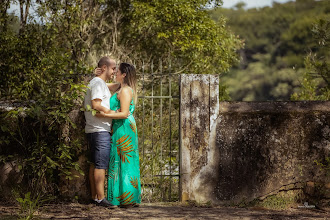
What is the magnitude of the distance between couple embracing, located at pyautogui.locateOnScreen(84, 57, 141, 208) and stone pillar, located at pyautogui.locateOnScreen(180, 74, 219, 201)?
2.18 ft

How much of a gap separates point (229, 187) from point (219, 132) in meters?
0.67

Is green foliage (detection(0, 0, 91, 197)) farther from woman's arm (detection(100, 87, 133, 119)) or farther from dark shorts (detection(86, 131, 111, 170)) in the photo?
woman's arm (detection(100, 87, 133, 119))

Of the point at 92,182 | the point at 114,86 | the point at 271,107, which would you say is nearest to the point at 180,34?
the point at 271,107

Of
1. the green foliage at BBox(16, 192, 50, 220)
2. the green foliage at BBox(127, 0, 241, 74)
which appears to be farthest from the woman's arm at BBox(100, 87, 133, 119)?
the green foliage at BBox(127, 0, 241, 74)

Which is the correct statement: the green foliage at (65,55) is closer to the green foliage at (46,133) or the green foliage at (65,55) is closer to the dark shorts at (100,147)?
the green foliage at (46,133)

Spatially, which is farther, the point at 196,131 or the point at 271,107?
the point at 271,107

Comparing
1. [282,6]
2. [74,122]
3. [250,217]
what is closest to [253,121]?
[250,217]

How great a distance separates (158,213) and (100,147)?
0.93 meters

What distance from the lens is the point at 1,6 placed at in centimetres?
912

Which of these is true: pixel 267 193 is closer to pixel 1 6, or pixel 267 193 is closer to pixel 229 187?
pixel 229 187

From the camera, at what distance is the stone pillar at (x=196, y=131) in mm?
5562

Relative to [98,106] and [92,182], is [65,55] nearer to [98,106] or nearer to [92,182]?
[98,106]

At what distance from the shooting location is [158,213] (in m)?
4.88

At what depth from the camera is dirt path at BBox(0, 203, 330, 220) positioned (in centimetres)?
469
